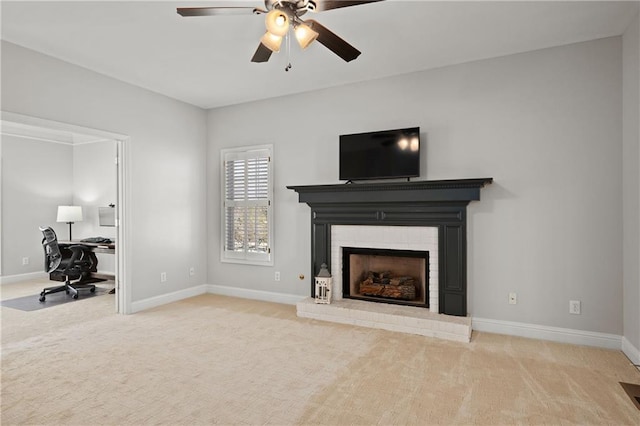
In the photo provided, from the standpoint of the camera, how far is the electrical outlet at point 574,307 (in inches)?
127

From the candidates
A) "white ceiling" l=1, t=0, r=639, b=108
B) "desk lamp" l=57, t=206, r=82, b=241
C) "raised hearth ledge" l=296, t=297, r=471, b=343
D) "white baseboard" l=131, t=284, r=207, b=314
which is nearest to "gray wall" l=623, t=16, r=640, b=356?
"white ceiling" l=1, t=0, r=639, b=108

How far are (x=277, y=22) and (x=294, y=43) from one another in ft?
3.98

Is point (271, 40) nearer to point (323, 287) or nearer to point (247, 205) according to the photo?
point (323, 287)

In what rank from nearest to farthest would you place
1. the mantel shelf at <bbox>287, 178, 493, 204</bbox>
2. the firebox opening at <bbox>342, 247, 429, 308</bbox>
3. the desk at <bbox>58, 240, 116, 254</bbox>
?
the mantel shelf at <bbox>287, 178, 493, 204</bbox>
the firebox opening at <bbox>342, 247, 429, 308</bbox>
the desk at <bbox>58, 240, 116, 254</bbox>

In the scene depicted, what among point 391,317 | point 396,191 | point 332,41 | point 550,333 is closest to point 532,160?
point 396,191

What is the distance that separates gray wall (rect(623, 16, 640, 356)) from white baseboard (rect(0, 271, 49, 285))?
853 centimetres

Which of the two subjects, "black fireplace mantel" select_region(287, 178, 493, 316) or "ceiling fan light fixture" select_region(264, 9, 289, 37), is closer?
"ceiling fan light fixture" select_region(264, 9, 289, 37)

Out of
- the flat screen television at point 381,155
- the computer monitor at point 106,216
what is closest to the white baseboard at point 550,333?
the flat screen television at point 381,155

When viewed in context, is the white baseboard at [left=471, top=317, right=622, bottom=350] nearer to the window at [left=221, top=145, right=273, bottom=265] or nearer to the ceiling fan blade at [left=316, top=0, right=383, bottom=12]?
the window at [left=221, top=145, right=273, bottom=265]

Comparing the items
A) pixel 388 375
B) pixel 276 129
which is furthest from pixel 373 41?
pixel 388 375

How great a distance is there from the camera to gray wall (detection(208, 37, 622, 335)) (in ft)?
10.3

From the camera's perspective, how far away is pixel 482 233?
3.59m

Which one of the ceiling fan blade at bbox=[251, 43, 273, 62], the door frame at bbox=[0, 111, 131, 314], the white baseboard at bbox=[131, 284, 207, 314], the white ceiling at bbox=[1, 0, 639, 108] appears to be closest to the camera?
the ceiling fan blade at bbox=[251, 43, 273, 62]

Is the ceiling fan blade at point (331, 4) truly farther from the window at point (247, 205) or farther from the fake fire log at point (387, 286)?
the fake fire log at point (387, 286)
